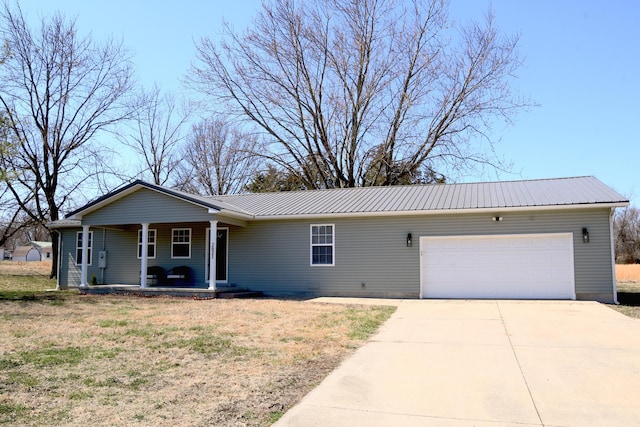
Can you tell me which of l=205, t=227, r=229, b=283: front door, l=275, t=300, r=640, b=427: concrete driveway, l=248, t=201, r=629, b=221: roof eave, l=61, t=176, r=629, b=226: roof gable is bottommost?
l=275, t=300, r=640, b=427: concrete driveway

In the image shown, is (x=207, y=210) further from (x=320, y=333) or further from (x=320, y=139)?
(x=320, y=139)

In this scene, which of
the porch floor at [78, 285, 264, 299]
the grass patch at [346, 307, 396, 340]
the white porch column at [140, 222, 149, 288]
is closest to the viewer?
the grass patch at [346, 307, 396, 340]

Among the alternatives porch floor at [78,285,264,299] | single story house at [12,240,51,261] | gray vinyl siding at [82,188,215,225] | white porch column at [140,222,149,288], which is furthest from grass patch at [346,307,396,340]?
single story house at [12,240,51,261]

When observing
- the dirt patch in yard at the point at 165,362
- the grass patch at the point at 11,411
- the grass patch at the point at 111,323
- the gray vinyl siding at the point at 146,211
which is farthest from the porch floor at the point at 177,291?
the grass patch at the point at 11,411

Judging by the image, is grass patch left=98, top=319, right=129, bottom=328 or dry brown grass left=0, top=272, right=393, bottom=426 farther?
grass patch left=98, top=319, right=129, bottom=328

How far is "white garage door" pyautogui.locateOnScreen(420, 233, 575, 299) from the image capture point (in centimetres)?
1425

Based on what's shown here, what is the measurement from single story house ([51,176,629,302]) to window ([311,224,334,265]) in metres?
0.03

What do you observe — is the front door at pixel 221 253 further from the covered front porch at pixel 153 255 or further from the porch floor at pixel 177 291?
the porch floor at pixel 177 291

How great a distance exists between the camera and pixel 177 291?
16219 mm

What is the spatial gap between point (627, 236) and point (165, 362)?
53.0 m

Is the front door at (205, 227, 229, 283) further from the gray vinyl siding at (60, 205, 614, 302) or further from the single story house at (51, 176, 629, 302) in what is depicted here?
the gray vinyl siding at (60, 205, 614, 302)

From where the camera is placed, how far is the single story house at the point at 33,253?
241ft

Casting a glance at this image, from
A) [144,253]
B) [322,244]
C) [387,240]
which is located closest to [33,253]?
[144,253]

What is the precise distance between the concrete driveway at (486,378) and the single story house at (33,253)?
250ft
